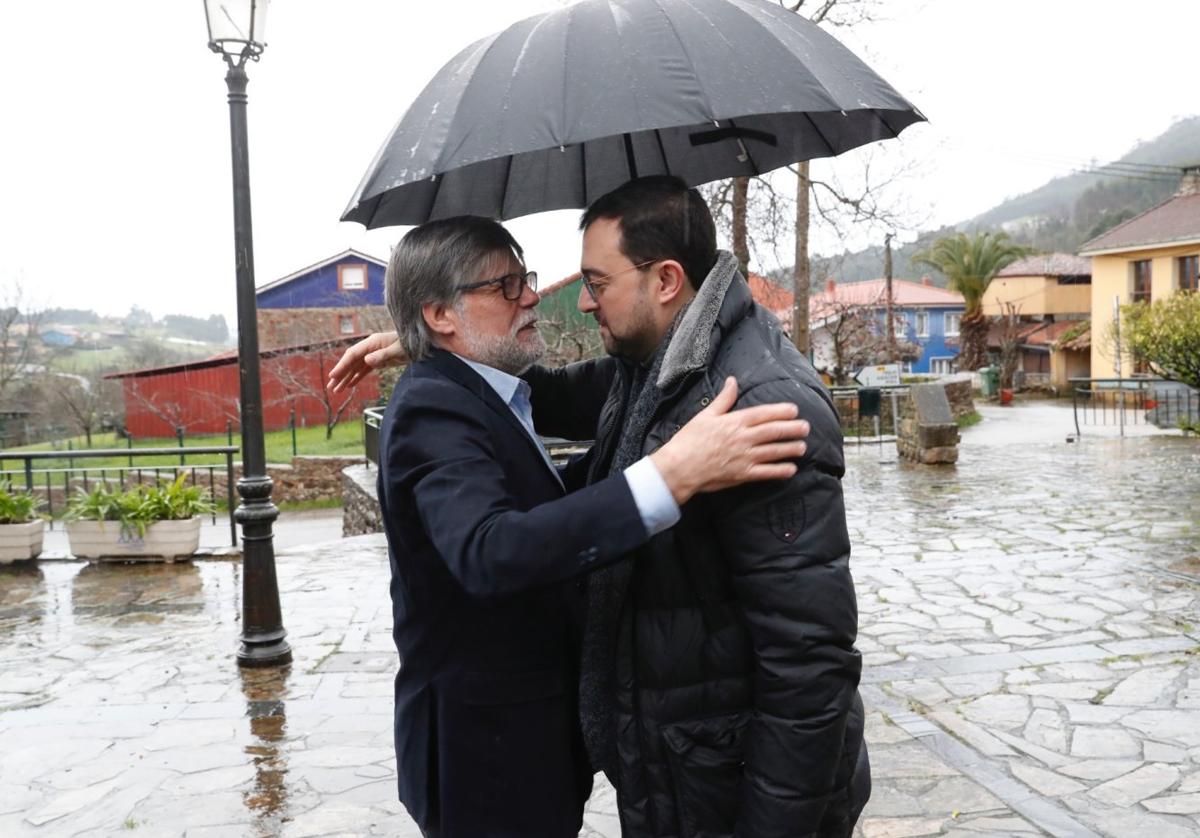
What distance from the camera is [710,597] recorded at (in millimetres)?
1872

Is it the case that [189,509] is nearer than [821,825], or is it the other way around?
[821,825]

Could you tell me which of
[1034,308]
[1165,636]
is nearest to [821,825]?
[1165,636]

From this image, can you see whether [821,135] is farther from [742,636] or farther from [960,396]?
[960,396]

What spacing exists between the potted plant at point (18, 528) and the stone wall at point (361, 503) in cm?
346

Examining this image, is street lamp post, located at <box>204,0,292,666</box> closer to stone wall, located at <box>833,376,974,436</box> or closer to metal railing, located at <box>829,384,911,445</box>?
metal railing, located at <box>829,384,911,445</box>

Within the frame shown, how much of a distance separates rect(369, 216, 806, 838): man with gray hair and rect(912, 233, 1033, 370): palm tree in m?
44.4

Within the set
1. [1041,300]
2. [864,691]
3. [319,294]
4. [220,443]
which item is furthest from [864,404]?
[1041,300]

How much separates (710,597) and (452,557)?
0.49 metres

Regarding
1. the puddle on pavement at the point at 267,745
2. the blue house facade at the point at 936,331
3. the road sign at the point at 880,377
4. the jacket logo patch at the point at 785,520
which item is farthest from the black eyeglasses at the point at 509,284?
the blue house facade at the point at 936,331

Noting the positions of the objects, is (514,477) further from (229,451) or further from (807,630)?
(229,451)

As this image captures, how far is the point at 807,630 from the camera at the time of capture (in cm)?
173

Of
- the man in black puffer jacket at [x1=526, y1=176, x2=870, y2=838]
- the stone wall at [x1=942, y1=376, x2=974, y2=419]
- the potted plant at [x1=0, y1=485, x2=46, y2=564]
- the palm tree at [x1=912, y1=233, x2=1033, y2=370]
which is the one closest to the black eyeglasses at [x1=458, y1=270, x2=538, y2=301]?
the man in black puffer jacket at [x1=526, y1=176, x2=870, y2=838]

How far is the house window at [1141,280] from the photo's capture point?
36.1 meters

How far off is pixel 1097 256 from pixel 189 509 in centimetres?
3650
